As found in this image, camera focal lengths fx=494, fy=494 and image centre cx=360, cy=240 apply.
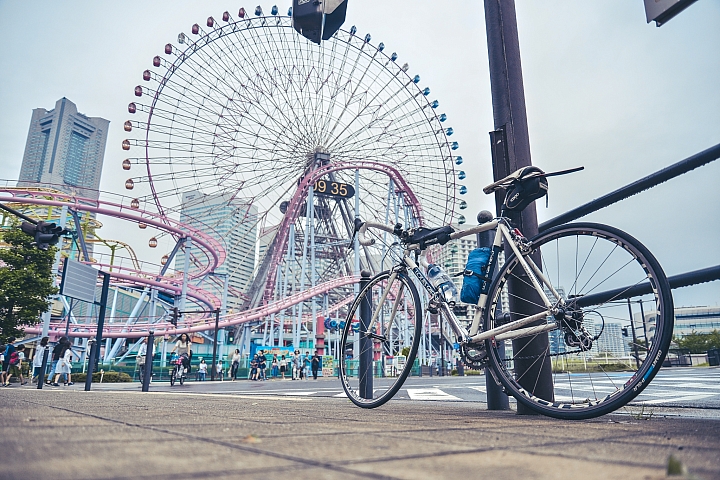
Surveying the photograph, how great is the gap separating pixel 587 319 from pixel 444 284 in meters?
0.66

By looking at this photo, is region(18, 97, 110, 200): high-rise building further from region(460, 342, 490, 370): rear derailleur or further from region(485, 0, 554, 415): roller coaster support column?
region(460, 342, 490, 370): rear derailleur

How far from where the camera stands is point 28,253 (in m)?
16.4

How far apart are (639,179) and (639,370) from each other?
0.92 m

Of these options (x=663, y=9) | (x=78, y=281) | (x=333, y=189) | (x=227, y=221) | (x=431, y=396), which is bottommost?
(x=431, y=396)

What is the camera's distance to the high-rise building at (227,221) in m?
21.7

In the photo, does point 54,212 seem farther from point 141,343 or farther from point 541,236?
point 541,236

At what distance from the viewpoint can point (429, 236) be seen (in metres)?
2.35

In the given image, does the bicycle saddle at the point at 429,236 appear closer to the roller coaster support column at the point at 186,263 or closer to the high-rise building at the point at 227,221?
the high-rise building at the point at 227,221

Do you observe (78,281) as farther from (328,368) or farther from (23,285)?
(328,368)

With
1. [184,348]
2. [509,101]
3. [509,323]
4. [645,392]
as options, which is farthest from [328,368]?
[509,323]

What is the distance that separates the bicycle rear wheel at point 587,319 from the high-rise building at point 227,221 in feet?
68.1

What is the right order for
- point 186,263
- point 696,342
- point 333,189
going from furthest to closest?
point 333,189, point 186,263, point 696,342

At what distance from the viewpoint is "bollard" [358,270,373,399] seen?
278 centimetres

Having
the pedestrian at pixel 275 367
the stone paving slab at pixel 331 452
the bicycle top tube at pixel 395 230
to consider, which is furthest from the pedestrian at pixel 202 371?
the stone paving slab at pixel 331 452
